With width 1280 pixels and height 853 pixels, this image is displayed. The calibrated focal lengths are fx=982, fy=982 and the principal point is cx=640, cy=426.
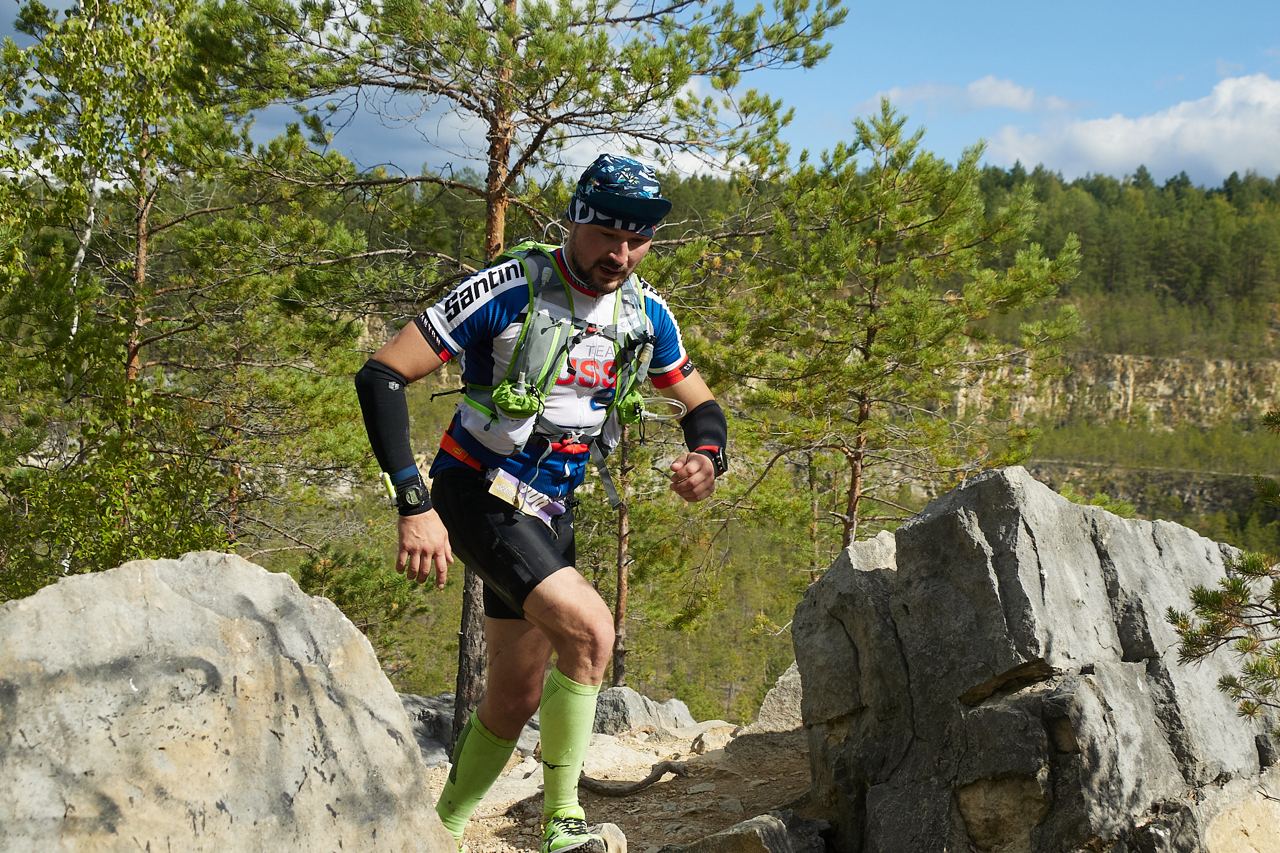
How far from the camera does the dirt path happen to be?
5.24 meters

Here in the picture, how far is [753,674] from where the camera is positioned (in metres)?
48.8

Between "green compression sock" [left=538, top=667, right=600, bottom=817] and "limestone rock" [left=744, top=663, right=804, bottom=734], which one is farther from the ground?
"green compression sock" [left=538, top=667, right=600, bottom=817]

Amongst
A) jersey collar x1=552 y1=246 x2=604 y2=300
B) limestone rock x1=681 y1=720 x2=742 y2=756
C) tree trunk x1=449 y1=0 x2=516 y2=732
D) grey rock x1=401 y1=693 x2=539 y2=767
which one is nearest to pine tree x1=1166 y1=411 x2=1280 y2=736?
jersey collar x1=552 y1=246 x2=604 y2=300

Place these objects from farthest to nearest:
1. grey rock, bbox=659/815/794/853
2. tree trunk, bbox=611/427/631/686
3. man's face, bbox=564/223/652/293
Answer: tree trunk, bbox=611/427/631/686 < grey rock, bbox=659/815/794/853 < man's face, bbox=564/223/652/293

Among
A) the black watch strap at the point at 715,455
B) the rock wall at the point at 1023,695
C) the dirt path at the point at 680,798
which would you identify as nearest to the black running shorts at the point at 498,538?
the black watch strap at the point at 715,455

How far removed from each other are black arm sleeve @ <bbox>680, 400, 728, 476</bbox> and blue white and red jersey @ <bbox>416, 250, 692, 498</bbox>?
1.41 ft

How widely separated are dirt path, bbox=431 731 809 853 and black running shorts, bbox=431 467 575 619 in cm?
211

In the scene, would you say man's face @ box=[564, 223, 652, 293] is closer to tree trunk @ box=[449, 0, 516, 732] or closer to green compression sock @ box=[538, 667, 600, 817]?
green compression sock @ box=[538, 667, 600, 817]

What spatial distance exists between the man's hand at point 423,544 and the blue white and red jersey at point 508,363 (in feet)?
1.29

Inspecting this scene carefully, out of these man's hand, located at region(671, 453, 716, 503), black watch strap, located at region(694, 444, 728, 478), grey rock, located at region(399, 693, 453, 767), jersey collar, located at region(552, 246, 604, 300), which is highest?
jersey collar, located at region(552, 246, 604, 300)

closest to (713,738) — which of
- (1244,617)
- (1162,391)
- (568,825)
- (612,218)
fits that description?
(568,825)

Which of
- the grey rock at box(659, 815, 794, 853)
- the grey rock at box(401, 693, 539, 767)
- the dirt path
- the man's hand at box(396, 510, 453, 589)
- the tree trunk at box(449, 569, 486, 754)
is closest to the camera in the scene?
the man's hand at box(396, 510, 453, 589)

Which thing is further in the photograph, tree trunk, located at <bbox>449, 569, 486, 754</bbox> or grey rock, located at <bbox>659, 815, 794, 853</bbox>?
tree trunk, located at <bbox>449, 569, 486, 754</bbox>

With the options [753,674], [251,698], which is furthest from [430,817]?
[753,674]
